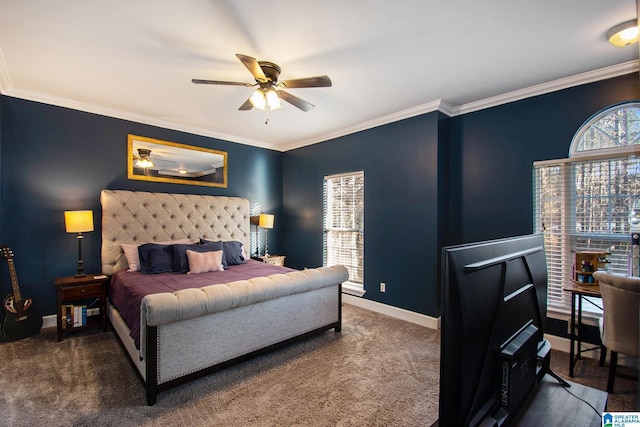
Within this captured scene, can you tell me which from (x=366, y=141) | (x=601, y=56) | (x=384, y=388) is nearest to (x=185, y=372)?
(x=384, y=388)

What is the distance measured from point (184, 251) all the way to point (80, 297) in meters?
1.11

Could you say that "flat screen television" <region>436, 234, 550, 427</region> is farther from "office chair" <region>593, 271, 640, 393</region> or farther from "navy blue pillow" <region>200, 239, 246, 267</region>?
"navy blue pillow" <region>200, 239, 246, 267</region>

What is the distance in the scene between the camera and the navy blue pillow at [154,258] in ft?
11.3

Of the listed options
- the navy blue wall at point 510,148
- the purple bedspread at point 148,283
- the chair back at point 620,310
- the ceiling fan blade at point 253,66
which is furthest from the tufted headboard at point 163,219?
the chair back at point 620,310

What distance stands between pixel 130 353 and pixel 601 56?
4679mm

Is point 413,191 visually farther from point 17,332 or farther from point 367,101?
point 17,332

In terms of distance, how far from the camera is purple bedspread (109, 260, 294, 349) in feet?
8.18

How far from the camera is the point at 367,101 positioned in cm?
347

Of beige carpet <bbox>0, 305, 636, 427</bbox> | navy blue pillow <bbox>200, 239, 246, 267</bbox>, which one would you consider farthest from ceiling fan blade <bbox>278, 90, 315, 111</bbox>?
beige carpet <bbox>0, 305, 636, 427</bbox>

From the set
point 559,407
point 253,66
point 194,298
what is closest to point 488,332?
point 559,407

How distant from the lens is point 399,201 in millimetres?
3855

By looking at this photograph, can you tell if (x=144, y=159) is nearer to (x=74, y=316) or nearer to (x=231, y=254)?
(x=231, y=254)

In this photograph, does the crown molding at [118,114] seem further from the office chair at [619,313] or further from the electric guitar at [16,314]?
the office chair at [619,313]

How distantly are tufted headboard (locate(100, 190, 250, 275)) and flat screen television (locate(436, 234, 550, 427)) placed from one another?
13.4ft
